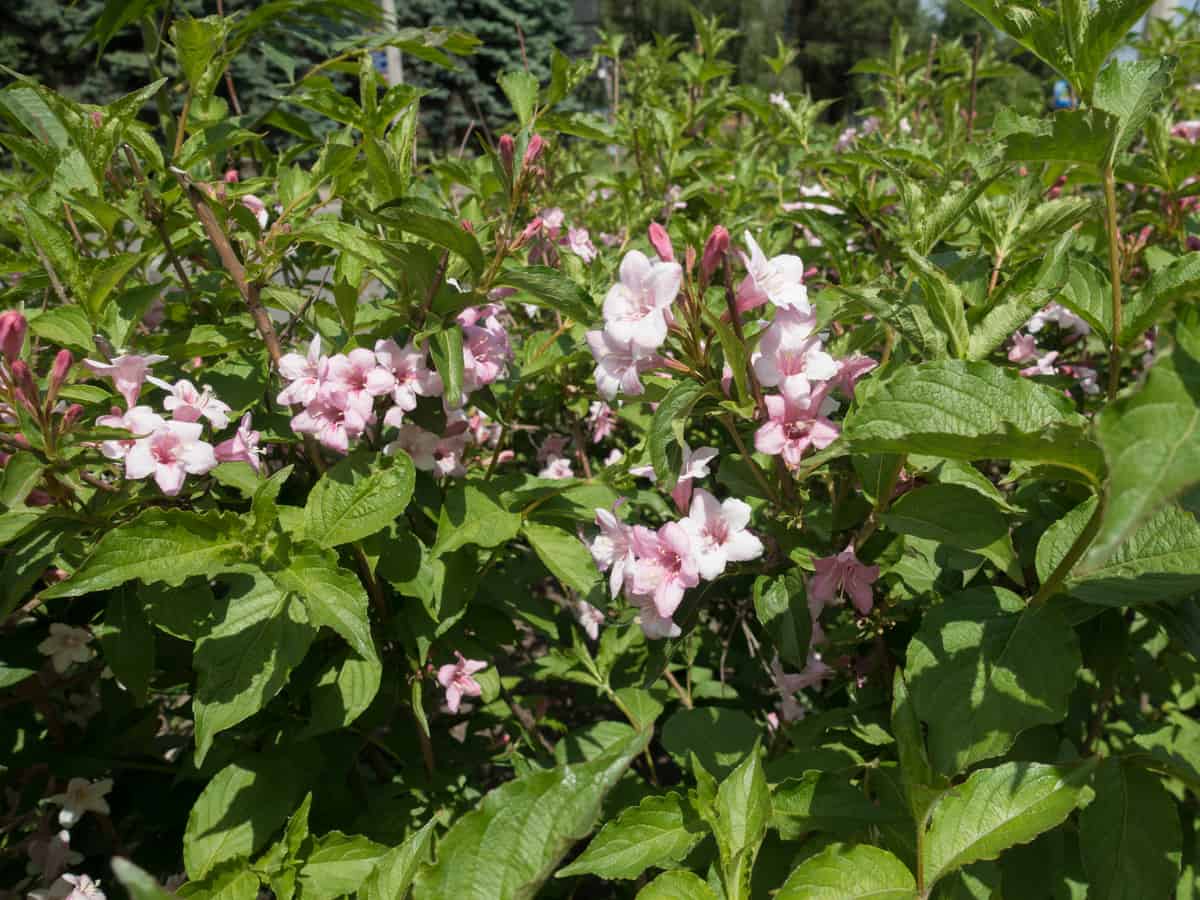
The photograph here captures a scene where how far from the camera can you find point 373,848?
147 centimetres

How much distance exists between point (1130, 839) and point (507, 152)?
1562mm

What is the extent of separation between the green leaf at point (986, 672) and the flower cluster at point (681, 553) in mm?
302

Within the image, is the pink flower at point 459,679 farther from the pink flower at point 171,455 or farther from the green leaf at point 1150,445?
the green leaf at point 1150,445

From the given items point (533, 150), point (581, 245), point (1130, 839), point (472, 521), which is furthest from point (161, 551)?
point (581, 245)

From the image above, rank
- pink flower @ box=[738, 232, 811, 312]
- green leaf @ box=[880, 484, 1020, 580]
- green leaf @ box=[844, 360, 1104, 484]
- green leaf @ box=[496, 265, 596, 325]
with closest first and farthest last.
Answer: green leaf @ box=[844, 360, 1104, 484] → green leaf @ box=[880, 484, 1020, 580] → pink flower @ box=[738, 232, 811, 312] → green leaf @ box=[496, 265, 596, 325]

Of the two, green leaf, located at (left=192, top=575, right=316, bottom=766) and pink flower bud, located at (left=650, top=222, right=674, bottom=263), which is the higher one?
pink flower bud, located at (left=650, top=222, right=674, bottom=263)

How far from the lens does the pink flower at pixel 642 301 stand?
1.16 meters

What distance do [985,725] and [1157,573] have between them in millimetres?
319

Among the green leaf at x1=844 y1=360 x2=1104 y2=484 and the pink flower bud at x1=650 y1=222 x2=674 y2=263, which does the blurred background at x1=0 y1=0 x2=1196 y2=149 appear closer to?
the pink flower bud at x1=650 y1=222 x2=674 y2=263

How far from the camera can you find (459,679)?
1.89 metres

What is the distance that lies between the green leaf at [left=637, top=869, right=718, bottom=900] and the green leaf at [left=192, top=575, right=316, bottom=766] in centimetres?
66

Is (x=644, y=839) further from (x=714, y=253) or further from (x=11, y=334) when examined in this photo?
(x=11, y=334)

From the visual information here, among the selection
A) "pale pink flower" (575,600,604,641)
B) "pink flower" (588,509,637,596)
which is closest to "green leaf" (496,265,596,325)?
"pink flower" (588,509,637,596)

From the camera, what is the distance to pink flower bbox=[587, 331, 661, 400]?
1243mm
